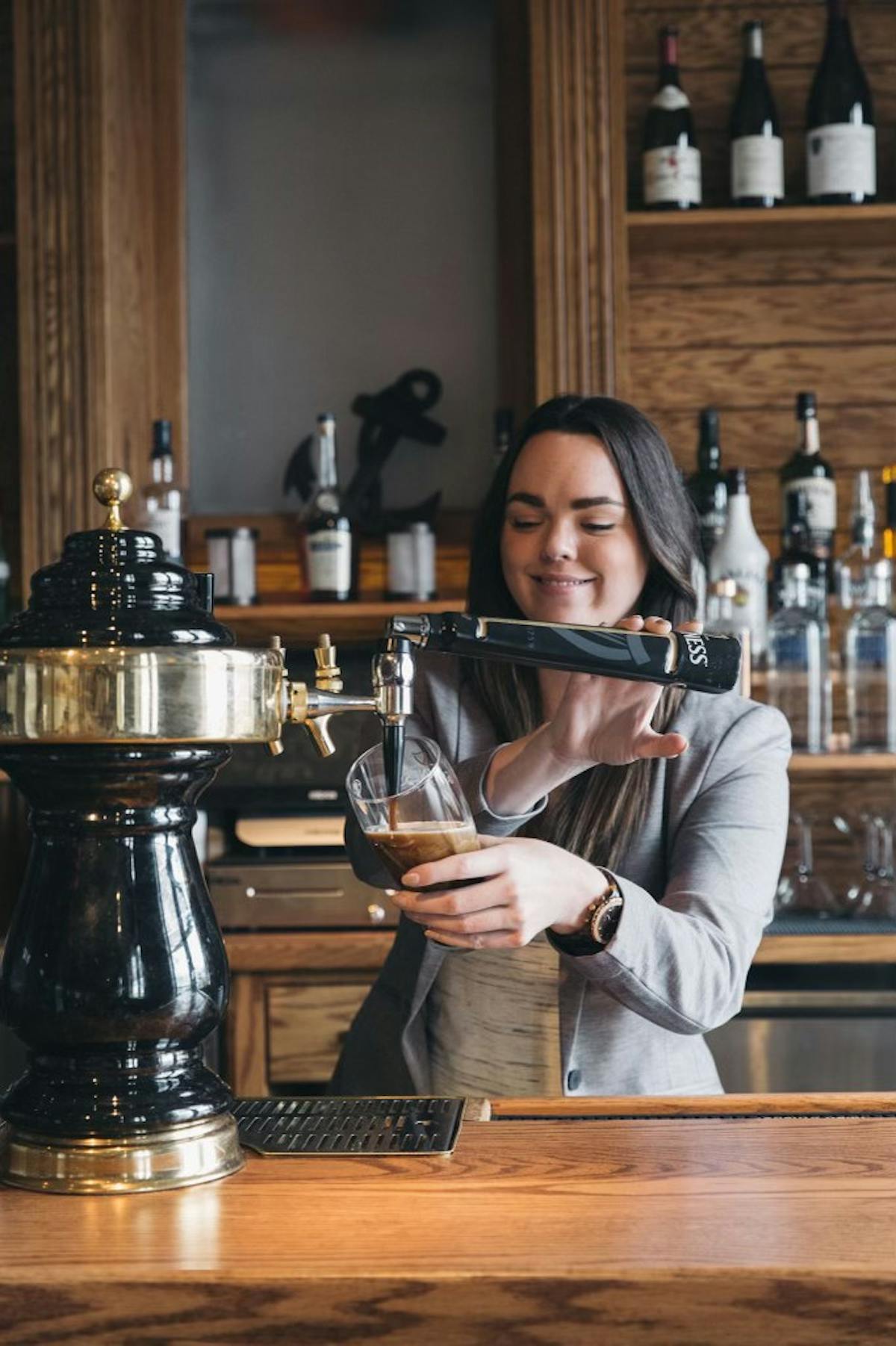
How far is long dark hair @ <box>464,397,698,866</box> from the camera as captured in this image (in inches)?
61.1

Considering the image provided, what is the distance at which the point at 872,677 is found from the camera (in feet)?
8.46

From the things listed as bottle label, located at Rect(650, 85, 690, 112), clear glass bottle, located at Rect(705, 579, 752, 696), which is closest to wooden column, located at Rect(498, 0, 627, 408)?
bottle label, located at Rect(650, 85, 690, 112)

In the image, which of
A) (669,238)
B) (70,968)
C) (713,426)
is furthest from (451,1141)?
(669,238)

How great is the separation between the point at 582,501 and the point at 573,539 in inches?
1.8

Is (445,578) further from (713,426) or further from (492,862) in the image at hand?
(492,862)

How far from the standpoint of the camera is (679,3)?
9.03 feet

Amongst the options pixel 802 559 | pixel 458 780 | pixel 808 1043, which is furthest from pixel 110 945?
pixel 802 559

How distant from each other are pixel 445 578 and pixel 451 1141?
6.04 ft

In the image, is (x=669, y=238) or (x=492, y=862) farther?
(x=669, y=238)

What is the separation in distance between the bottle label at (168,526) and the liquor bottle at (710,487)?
2.76ft

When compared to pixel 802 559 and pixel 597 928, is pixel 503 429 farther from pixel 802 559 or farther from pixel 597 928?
pixel 597 928

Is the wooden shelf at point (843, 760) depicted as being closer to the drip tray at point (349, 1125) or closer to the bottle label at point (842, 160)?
the bottle label at point (842, 160)

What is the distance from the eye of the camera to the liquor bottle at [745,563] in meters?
2.55

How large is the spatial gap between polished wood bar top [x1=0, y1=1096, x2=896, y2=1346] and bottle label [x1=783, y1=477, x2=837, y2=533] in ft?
5.87
